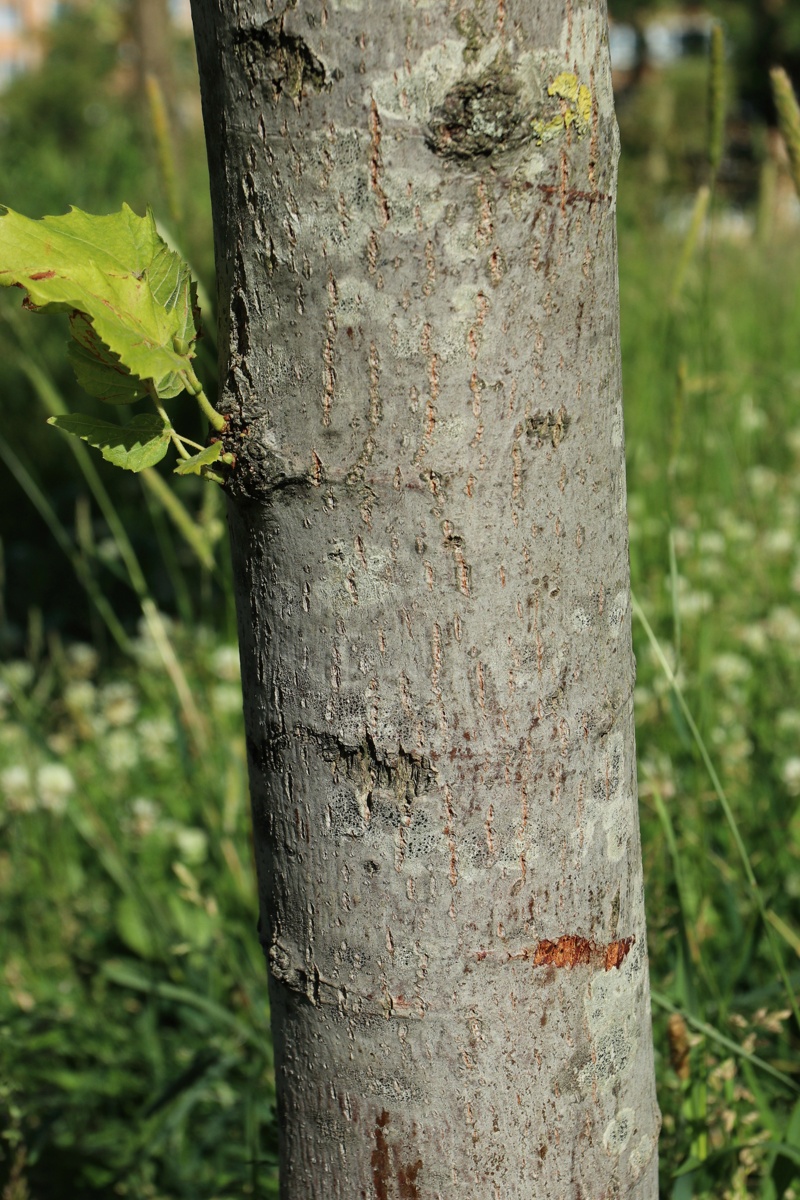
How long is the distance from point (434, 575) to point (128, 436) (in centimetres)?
23

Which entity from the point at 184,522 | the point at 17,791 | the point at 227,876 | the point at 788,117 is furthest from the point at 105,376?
the point at 17,791

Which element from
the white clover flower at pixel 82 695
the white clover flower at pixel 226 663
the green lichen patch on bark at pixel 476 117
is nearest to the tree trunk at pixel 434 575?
the green lichen patch on bark at pixel 476 117

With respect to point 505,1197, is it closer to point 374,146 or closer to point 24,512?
point 374,146

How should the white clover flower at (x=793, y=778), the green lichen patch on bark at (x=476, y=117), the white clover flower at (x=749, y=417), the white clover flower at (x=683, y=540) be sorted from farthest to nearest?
1. the white clover flower at (x=749, y=417)
2. the white clover flower at (x=683, y=540)
3. the white clover flower at (x=793, y=778)
4. the green lichen patch on bark at (x=476, y=117)

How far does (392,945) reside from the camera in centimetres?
69

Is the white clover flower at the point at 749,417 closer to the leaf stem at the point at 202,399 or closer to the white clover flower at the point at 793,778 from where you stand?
the white clover flower at the point at 793,778

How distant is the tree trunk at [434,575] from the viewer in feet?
1.97

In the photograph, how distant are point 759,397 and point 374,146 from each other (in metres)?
3.29

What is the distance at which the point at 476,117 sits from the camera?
0.59m

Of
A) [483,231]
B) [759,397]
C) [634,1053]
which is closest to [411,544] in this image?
[483,231]

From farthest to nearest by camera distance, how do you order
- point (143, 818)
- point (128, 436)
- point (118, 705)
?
point (118, 705) → point (143, 818) → point (128, 436)

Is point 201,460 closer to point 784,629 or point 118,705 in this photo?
point 784,629

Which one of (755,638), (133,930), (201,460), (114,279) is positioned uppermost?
(114,279)

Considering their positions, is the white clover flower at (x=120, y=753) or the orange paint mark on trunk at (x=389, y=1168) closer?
the orange paint mark on trunk at (x=389, y=1168)
